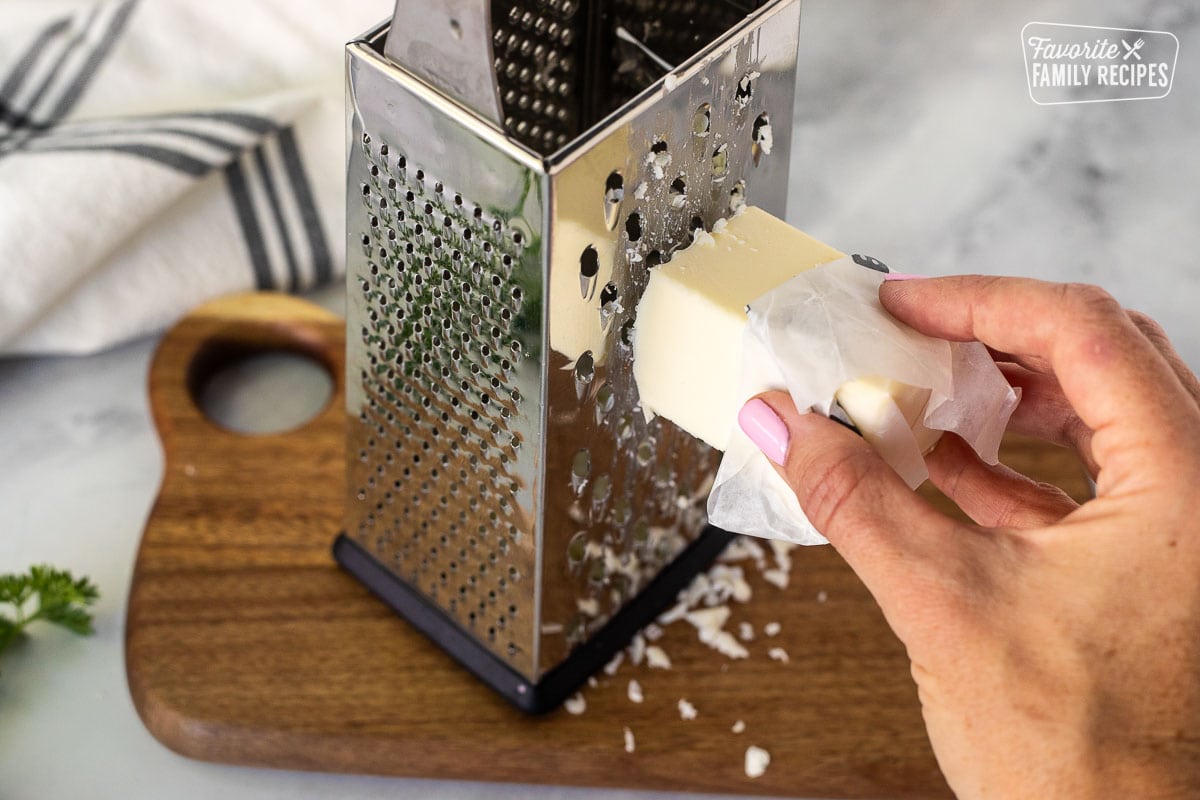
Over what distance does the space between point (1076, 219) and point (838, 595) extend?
2.24 ft

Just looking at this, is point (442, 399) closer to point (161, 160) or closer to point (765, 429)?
point (765, 429)

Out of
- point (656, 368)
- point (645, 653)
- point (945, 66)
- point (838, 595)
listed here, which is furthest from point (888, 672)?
point (945, 66)

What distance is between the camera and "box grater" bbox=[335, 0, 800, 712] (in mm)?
862

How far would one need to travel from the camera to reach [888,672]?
1.16 metres

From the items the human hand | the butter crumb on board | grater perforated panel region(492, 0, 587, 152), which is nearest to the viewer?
the human hand

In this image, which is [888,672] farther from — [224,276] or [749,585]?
[224,276]

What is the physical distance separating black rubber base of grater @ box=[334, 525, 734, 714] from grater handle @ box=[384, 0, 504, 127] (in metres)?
0.49

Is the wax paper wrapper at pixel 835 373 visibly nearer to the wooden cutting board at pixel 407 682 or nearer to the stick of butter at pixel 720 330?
the stick of butter at pixel 720 330

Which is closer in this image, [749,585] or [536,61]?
[536,61]

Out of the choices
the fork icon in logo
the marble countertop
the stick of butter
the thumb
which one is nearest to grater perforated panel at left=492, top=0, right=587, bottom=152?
the stick of butter

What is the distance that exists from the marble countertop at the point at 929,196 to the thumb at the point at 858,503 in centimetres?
71

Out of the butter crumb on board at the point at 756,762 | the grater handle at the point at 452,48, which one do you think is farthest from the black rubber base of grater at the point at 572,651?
the grater handle at the point at 452,48

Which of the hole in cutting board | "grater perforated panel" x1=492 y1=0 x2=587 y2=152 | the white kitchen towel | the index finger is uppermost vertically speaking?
"grater perforated panel" x1=492 y1=0 x2=587 y2=152

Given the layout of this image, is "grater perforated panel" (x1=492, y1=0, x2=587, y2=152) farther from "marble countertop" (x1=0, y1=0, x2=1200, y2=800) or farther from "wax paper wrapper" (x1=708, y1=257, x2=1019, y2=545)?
"marble countertop" (x1=0, y1=0, x2=1200, y2=800)
